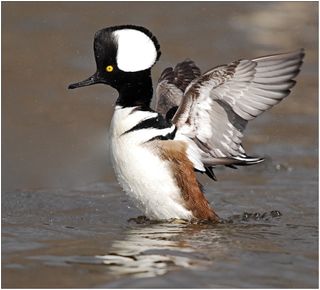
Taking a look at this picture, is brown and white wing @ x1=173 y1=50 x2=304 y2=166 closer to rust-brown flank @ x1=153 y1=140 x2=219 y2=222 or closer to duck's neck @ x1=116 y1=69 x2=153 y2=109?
rust-brown flank @ x1=153 y1=140 x2=219 y2=222

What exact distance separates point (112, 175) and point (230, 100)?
9.05 ft

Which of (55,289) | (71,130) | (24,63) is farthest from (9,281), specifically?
(24,63)

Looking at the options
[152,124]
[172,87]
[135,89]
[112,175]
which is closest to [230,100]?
[152,124]

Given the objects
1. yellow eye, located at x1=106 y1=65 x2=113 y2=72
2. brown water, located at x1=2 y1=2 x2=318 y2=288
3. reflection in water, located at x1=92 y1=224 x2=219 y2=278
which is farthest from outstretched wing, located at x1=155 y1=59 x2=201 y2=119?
reflection in water, located at x1=92 y1=224 x2=219 y2=278

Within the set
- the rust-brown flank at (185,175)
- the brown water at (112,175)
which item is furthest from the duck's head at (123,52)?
the brown water at (112,175)

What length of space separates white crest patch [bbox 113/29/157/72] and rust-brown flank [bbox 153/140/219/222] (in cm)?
64

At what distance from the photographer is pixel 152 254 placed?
7078 mm

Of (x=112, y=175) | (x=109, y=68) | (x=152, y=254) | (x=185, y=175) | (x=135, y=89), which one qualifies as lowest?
(x=112, y=175)

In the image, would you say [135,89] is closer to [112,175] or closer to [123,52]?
[123,52]

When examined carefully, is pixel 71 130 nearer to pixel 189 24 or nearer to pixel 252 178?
pixel 252 178

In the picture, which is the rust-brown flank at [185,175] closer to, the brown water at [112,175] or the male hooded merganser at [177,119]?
the male hooded merganser at [177,119]

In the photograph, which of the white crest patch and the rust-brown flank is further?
the rust-brown flank

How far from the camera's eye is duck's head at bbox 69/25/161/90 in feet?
26.4

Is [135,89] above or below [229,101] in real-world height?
above
